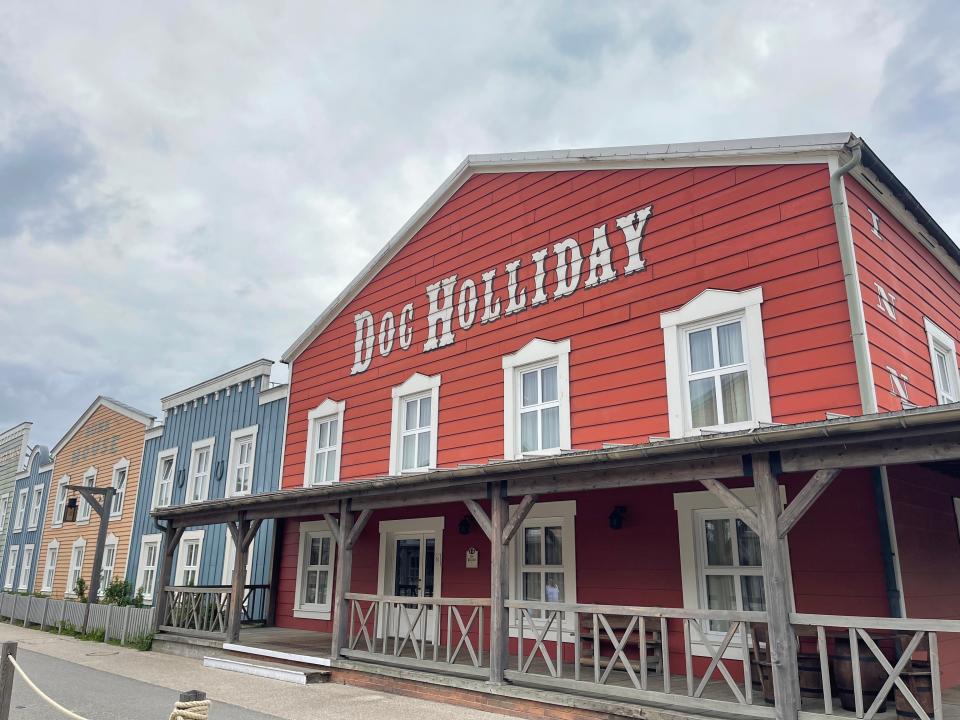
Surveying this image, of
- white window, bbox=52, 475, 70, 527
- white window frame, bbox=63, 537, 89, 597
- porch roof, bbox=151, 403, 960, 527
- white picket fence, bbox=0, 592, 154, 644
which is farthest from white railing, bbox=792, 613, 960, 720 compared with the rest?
white window, bbox=52, 475, 70, 527

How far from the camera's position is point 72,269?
36.7m

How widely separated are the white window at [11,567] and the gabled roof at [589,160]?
21372 millimetres

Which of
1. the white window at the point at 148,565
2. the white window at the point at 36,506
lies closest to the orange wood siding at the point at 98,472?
the white window at the point at 148,565

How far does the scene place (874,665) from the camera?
21.7 ft

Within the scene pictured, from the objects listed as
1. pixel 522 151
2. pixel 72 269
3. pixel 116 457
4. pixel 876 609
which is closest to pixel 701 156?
pixel 522 151

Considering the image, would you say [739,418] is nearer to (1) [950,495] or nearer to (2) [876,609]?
(2) [876,609]

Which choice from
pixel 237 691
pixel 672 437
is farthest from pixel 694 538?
pixel 237 691

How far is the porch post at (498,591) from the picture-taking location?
28.1 ft

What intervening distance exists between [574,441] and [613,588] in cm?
209

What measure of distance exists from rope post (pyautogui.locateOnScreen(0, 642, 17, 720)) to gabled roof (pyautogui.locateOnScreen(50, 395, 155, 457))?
1741cm

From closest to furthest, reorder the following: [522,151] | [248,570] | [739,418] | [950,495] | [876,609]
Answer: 1. [876,609]
2. [739,418]
3. [950,495]
4. [522,151]
5. [248,570]

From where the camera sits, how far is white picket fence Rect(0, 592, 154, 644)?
15609 mm

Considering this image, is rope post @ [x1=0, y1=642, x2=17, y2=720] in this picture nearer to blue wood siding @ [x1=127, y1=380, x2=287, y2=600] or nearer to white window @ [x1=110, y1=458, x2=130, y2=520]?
blue wood siding @ [x1=127, y1=380, x2=287, y2=600]

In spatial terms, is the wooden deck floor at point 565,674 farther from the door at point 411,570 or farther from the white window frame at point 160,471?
the white window frame at point 160,471
